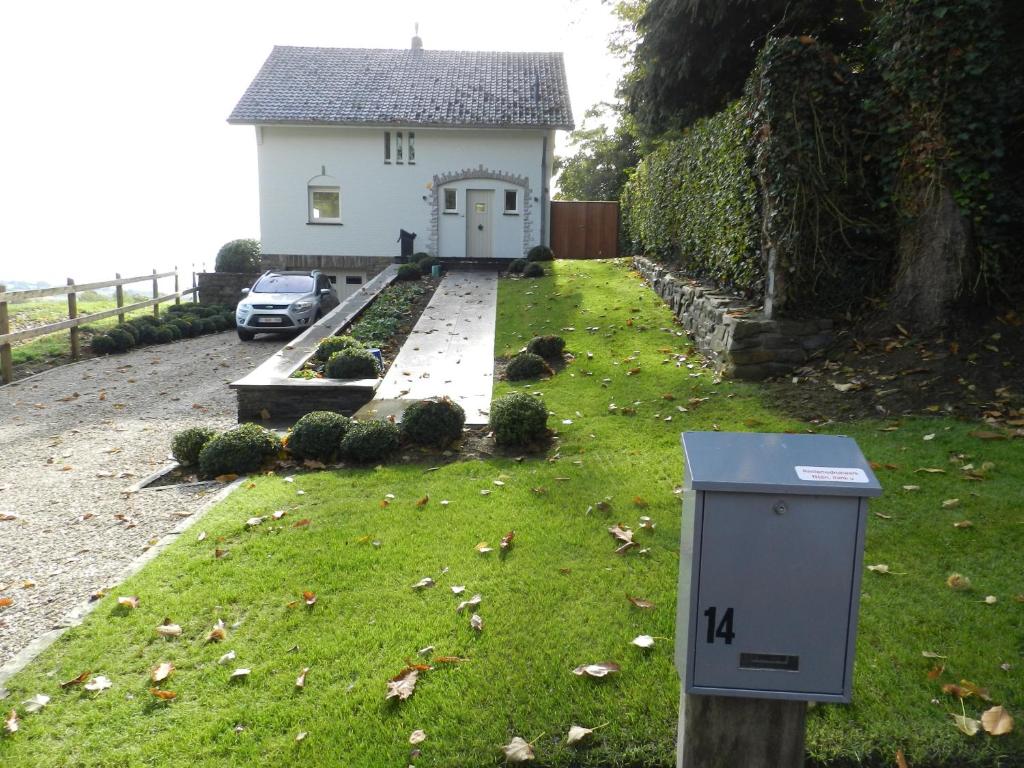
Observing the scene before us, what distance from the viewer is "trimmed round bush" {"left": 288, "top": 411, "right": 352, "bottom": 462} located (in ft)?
27.1

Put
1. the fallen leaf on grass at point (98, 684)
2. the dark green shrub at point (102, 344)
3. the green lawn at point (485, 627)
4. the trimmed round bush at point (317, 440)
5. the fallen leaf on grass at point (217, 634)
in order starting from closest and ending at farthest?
the green lawn at point (485, 627), the fallen leaf on grass at point (98, 684), the fallen leaf on grass at point (217, 634), the trimmed round bush at point (317, 440), the dark green shrub at point (102, 344)

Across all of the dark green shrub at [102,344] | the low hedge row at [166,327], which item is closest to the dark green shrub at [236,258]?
the low hedge row at [166,327]

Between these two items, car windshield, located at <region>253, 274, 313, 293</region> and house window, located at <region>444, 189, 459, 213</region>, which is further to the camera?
house window, located at <region>444, 189, 459, 213</region>

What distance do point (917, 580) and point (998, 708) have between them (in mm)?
1214

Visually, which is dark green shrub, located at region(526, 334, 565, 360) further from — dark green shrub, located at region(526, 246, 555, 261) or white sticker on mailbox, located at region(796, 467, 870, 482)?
dark green shrub, located at region(526, 246, 555, 261)

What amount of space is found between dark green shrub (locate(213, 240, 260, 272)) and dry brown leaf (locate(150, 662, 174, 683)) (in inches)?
1014

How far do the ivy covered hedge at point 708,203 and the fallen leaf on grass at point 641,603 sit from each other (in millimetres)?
7196

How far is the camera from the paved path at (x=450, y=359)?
33.8 ft

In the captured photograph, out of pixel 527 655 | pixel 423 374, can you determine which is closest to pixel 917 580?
pixel 527 655

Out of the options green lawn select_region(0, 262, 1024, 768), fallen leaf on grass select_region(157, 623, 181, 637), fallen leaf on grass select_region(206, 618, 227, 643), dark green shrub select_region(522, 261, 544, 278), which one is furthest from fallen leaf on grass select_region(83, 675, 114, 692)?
dark green shrub select_region(522, 261, 544, 278)

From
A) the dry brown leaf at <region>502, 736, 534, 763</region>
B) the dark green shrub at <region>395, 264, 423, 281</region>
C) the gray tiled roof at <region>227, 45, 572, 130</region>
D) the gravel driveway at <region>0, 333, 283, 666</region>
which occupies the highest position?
the gray tiled roof at <region>227, 45, 572, 130</region>

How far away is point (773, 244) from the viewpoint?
9.87 meters

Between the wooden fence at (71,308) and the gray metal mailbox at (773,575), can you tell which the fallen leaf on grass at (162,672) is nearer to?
the gray metal mailbox at (773,575)

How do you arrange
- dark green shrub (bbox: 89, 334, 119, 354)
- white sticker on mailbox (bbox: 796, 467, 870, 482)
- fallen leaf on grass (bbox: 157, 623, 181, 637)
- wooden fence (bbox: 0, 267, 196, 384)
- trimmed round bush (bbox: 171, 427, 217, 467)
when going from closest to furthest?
white sticker on mailbox (bbox: 796, 467, 870, 482)
fallen leaf on grass (bbox: 157, 623, 181, 637)
trimmed round bush (bbox: 171, 427, 217, 467)
wooden fence (bbox: 0, 267, 196, 384)
dark green shrub (bbox: 89, 334, 119, 354)
